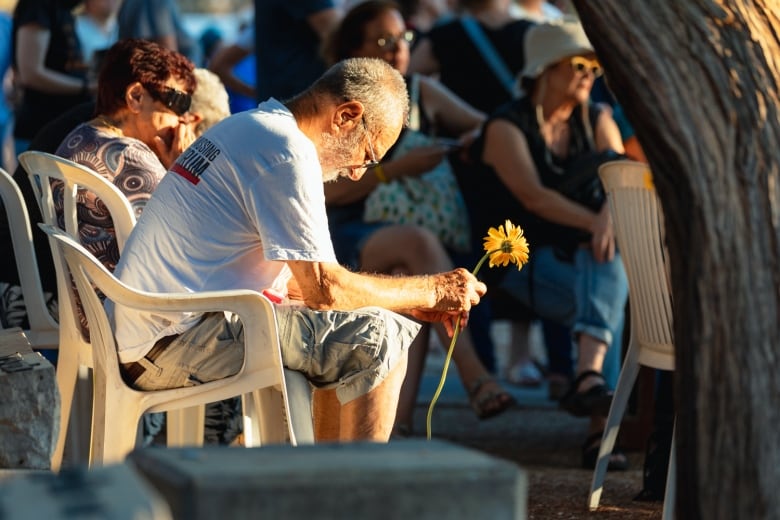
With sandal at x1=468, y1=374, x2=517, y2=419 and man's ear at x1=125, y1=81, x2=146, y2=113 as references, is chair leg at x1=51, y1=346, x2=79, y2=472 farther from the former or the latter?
sandal at x1=468, y1=374, x2=517, y2=419

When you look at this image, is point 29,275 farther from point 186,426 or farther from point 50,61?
point 50,61

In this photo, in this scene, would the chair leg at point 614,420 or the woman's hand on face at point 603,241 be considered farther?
the woman's hand on face at point 603,241

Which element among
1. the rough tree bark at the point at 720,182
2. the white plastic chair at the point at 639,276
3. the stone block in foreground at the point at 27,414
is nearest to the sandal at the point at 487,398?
the white plastic chair at the point at 639,276

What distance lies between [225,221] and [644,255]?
4.68ft

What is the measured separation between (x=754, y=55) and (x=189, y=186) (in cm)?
149

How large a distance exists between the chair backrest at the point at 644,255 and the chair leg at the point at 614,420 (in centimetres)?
5

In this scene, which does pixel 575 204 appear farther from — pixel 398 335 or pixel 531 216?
pixel 398 335

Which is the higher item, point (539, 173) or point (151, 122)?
point (151, 122)

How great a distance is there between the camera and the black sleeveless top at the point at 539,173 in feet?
19.2

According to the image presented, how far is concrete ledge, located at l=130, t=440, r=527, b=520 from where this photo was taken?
2.04 meters

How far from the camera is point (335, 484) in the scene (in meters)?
2.09

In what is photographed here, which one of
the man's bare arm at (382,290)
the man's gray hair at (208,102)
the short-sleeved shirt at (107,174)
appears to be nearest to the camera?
the man's bare arm at (382,290)

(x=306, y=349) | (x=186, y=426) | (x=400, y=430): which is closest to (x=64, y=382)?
(x=186, y=426)

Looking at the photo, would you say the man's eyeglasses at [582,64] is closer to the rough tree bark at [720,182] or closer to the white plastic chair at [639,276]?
the white plastic chair at [639,276]
